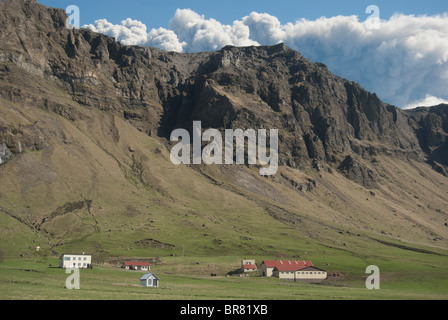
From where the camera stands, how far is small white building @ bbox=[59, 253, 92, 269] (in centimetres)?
11925

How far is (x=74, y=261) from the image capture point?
402ft

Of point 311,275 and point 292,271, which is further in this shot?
point 311,275

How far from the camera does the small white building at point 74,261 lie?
119250mm

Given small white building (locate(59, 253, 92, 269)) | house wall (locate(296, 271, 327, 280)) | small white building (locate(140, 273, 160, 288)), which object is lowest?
house wall (locate(296, 271, 327, 280))

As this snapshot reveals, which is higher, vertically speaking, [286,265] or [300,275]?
[286,265]

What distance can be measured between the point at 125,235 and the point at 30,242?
42611 millimetres

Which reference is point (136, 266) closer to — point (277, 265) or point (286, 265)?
point (277, 265)

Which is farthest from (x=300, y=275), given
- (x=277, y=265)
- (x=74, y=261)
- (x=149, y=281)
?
(x=74, y=261)

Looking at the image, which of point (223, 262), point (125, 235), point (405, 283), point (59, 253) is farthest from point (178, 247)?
point (405, 283)

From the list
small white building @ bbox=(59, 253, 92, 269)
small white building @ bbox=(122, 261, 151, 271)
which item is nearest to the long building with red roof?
small white building @ bbox=(122, 261, 151, 271)

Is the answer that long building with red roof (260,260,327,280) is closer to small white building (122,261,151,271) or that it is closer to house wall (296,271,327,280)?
house wall (296,271,327,280)

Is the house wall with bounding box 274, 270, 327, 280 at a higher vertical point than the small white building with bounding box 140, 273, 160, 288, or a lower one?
lower
